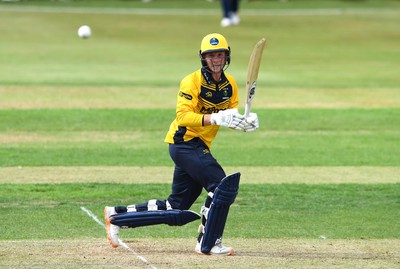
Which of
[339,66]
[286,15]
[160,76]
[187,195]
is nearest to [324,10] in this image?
[286,15]

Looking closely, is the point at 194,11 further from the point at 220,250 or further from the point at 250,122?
the point at 250,122

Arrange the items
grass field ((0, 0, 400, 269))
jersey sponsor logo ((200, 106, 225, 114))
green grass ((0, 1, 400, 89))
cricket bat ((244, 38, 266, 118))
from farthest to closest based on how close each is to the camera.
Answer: green grass ((0, 1, 400, 89)) → grass field ((0, 0, 400, 269)) → jersey sponsor logo ((200, 106, 225, 114)) → cricket bat ((244, 38, 266, 118))

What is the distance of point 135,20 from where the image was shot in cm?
3841

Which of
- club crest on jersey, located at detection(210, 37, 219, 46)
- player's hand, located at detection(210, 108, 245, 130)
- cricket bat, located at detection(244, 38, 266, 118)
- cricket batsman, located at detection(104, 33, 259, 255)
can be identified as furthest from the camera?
club crest on jersey, located at detection(210, 37, 219, 46)

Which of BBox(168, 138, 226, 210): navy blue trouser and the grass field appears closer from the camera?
BBox(168, 138, 226, 210): navy blue trouser

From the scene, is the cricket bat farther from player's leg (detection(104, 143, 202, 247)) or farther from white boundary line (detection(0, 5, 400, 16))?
white boundary line (detection(0, 5, 400, 16))

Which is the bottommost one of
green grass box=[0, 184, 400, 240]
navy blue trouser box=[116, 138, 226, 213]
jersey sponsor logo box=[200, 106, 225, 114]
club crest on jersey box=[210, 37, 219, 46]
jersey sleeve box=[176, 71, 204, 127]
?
green grass box=[0, 184, 400, 240]

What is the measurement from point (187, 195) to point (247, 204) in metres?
2.98

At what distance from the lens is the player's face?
920cm

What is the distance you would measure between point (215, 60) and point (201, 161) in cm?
94

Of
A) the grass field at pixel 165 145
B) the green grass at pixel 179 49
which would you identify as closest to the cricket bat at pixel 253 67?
the grass field at pixel 165 145

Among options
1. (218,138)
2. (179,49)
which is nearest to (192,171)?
(218,138)

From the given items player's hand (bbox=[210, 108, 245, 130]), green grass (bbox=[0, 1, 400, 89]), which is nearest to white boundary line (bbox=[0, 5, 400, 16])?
green grass (bbox=[0, 1, 400, 89])

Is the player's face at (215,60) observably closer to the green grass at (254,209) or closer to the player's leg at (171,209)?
the player's leg at (171,209)
